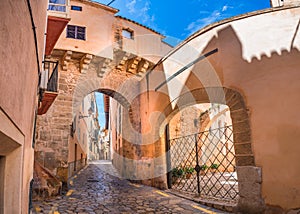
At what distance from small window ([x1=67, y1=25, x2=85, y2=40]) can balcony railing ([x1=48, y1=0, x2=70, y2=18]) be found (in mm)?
3331

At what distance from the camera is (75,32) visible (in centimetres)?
959

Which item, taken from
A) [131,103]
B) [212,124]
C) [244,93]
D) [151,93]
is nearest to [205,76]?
[244,93]

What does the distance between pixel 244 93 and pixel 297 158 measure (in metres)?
1.55

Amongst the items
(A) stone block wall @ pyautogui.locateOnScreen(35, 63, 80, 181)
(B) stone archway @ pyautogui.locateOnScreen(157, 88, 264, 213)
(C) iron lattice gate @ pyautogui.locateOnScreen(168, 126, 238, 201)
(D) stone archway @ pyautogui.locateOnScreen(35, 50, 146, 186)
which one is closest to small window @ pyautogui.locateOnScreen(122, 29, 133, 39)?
(D) stone archway @ pyautogui.locateOnScreen(35, 50, 146, 186)

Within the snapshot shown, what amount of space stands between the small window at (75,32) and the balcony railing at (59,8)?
333 centimetres

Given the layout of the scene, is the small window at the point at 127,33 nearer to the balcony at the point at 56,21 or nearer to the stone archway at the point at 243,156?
the balcony at the point at 56,21

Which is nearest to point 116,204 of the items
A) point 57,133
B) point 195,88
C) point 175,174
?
point 175,174

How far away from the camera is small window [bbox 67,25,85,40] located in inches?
373

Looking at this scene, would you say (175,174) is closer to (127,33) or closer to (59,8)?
(59,8)

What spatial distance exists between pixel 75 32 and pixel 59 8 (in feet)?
13.1

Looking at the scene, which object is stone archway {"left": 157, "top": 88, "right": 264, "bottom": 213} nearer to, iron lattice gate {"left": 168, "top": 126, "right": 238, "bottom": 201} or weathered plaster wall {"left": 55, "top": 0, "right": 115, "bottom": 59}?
iron lattice gate {"left": 168, "top": 126, "right": 238, "bottom": 201}

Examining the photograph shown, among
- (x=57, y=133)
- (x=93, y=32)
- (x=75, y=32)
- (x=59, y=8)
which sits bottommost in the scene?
(x=57, y=133)

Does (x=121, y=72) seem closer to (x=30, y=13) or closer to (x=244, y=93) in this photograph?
(x=244, y=93)

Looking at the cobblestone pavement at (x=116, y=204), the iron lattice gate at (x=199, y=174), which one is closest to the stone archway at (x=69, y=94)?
the cobblestone pavement at (x=116, y=204)
